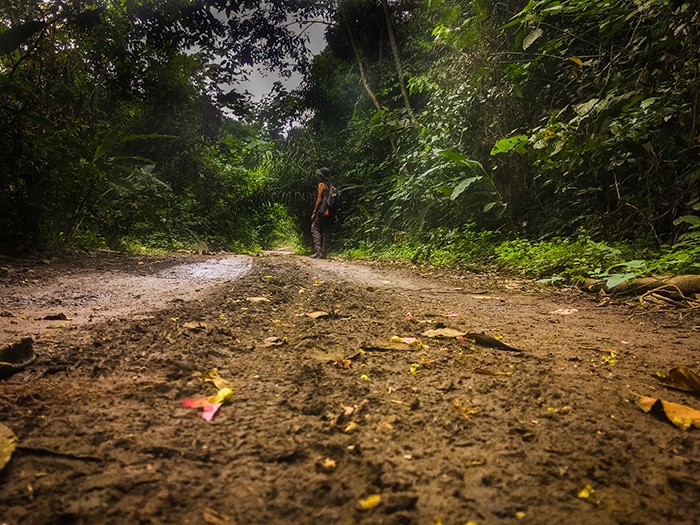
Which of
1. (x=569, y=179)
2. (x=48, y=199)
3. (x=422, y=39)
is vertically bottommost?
(x=569, y=179)

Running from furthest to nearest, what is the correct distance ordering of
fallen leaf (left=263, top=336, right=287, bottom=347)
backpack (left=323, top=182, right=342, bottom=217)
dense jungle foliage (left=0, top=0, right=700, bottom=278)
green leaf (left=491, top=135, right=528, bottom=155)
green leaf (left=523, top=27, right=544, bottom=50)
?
backpack (left=323, top=182, right=342, bottom=217) → green leaf (left=491, top=135, right=528, bottom=155) → green leaf (left=523, top=27, right=544, bottom=50) → dense jungle foliage (left=0, top=0, right=700, bottom=278) → fallen leaf (left=263, top=336, right=287, bottom=347)

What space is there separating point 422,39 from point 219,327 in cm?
1038

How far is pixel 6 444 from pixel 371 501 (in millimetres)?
798

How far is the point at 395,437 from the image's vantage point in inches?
Answer: 38.3

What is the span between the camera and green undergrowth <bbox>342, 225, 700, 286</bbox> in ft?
10.5

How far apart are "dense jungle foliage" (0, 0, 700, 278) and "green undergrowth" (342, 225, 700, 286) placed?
3 centimetres

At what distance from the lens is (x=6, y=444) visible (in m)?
0.85

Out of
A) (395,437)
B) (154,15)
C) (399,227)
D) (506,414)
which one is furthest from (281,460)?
(154,15)

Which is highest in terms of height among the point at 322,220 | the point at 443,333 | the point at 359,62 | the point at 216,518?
the point at 359,62

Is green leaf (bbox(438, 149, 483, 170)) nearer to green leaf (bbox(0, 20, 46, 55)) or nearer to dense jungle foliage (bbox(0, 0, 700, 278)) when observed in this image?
dense jungle foliage (bbox(0, 0, 700, 278))

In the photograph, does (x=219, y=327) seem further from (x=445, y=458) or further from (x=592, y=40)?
(x=592, y=40)

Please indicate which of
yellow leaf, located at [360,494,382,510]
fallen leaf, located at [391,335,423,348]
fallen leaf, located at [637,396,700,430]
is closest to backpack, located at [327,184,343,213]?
fallen leaf, located at [391,335,423,348]

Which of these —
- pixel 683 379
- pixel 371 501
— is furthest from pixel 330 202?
pixel 371 501

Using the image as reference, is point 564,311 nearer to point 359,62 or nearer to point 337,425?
point 337,425
